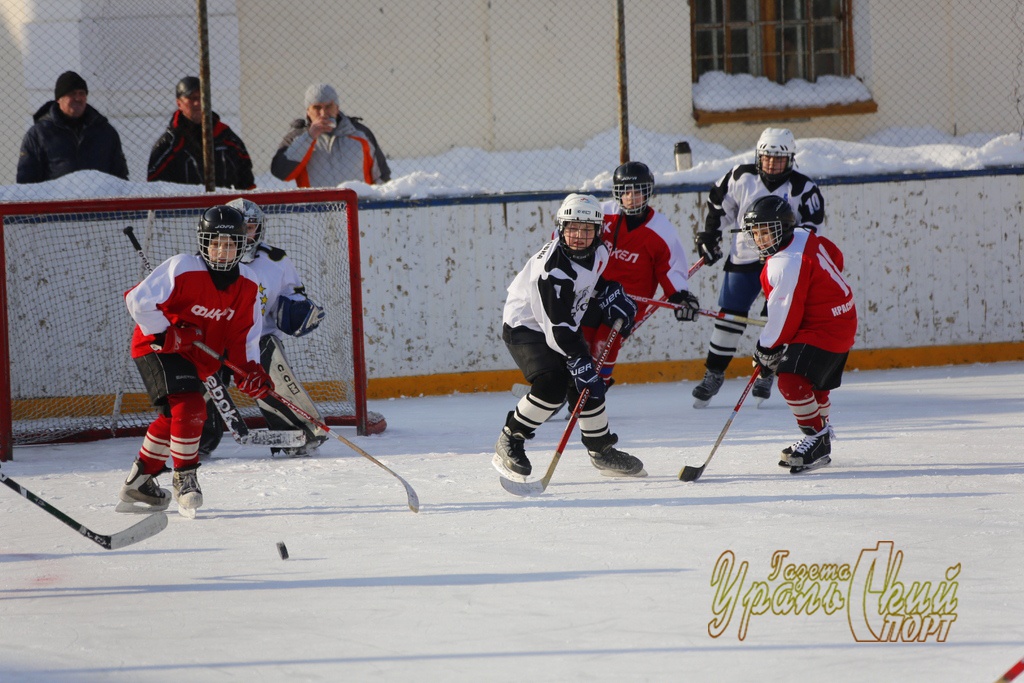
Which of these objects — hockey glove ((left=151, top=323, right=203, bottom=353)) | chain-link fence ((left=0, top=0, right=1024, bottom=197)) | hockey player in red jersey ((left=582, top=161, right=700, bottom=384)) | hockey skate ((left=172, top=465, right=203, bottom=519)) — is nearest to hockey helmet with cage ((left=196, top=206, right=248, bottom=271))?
hockey glove ((left=151, top=323, right=203, bottom=353))

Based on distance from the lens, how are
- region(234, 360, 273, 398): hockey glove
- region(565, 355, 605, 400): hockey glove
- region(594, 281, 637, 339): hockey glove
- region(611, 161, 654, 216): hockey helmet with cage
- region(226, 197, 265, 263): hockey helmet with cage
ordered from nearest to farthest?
region(234, 360, 273, 398): hockey glove
region(565, 355, 605, 400): hockey glove
region(594, 281, 637, 339): hockey glove
region(226, 197, 265, 263): hockey helmet with cage
region(611, 161, 654, 216): hockey helmet with cage

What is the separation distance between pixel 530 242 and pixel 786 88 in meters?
3.45

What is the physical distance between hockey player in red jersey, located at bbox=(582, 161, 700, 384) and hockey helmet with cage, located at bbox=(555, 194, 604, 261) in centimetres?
99

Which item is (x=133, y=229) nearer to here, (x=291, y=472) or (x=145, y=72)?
(x=291, y=472)

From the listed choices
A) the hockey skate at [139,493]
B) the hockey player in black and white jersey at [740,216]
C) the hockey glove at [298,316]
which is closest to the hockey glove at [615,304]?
the hockey glove at [298,316]

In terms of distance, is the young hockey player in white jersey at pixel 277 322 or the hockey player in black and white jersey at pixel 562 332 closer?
the hockey player in black and white jersey at pixel 562 332

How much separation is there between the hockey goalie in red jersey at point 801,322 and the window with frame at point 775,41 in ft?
15.5

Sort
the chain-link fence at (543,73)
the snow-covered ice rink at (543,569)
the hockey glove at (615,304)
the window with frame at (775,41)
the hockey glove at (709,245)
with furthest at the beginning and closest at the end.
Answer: the window with frame at (775,41) < the chain-link fence at (543,73) < the hockey glove at (709,245) < the hockey glove at (615,304) < the snow-covered ice rink at (543,569)

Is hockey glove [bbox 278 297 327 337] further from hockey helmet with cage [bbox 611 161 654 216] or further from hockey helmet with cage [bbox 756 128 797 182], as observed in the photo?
hockey helmet with cage [bbox 756 128 797 182]

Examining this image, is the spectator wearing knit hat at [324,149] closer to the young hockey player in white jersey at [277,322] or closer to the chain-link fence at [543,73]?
the chain-link fence at [543,73]

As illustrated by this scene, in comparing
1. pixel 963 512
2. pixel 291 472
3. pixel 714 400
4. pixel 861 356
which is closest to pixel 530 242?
pixel 714 400

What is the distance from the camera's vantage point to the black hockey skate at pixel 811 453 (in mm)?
4129

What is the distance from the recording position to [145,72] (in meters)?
7.85

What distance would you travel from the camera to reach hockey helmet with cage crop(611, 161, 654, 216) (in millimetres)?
5020
